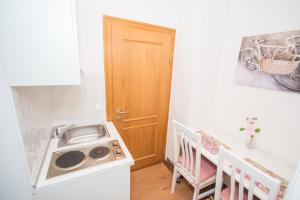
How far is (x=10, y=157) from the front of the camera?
2.26 feet

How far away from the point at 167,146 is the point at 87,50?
1.78 meters

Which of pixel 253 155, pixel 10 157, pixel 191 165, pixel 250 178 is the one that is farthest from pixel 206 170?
pixel 10 157

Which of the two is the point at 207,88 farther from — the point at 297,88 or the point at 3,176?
the point at 3,176

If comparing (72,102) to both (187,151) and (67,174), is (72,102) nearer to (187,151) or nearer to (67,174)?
(67,174)

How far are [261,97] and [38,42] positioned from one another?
6.27ft

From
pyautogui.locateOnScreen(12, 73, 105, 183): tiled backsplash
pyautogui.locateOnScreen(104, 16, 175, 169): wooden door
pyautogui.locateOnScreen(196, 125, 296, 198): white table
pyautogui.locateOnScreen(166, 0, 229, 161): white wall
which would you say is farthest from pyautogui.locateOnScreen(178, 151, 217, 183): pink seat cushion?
pyautogui.locateOnScreen(12, 73, 105, 183): tiled backsplash

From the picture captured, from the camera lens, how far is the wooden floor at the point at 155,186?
174 cm

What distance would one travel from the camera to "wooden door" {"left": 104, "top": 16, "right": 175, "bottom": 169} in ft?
5.34

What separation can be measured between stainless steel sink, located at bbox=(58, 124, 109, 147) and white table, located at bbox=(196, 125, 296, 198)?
114 centimetres

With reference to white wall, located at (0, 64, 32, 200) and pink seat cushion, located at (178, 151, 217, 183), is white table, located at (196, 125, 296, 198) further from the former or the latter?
white wall, located at (0, 64, 32, 200)

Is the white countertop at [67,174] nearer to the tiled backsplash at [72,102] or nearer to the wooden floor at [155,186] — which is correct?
the tiled backsplash at [72,102]

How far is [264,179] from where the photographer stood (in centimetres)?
85

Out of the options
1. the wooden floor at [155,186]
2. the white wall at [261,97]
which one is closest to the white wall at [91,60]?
the white wall at [261,97]

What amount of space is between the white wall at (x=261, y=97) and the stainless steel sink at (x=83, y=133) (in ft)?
5.06
